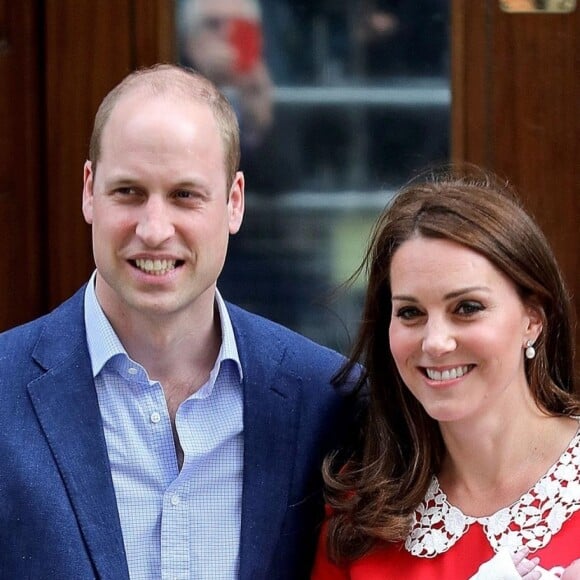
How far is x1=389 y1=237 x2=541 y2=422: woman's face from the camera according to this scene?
2.54m

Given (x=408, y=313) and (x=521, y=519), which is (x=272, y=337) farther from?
(x=521, y=519)

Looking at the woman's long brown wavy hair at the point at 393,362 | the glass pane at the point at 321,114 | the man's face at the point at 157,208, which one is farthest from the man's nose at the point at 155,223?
the glass pane at the point at 321,114

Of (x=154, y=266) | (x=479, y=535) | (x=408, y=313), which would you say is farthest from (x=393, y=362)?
(x=154, y=266)

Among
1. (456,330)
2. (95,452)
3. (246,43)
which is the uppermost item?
(246,43)

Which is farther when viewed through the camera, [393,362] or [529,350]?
[393,362]

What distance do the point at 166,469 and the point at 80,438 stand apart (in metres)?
0.15

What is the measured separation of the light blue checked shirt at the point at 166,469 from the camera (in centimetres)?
267

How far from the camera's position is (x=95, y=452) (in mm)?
2664

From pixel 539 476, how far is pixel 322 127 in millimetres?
1166

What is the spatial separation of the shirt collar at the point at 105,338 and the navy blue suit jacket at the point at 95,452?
0.02 metres

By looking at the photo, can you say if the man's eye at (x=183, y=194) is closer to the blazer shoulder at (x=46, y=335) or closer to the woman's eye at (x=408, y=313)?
the blazer shoulder at (x=46, y=335)

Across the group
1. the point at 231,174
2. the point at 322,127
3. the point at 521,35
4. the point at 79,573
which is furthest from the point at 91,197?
the point at 521,35

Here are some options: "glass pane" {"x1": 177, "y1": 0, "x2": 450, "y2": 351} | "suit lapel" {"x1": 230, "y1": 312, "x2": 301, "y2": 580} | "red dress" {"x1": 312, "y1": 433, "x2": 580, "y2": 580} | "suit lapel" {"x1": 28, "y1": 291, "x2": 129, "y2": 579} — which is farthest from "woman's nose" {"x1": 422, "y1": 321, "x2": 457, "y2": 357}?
"glass pane" {"x1": 177, "y1": 0, "x2": 450, "y2": 351}

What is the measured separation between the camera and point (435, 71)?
3.48 m
